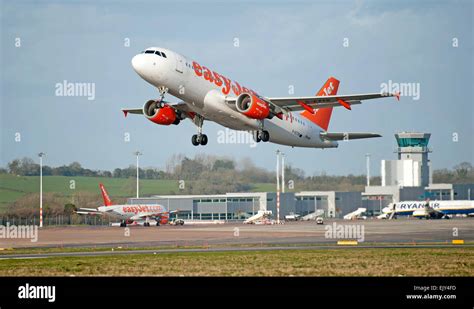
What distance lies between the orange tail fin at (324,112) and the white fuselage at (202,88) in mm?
7056

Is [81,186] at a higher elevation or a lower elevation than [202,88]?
lower

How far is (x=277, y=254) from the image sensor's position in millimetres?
41938

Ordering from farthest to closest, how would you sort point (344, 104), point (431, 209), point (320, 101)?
1. point (431, 209)
2. point (320, 101)
3. point (344, 104)

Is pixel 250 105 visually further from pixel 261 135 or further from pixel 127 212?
pixel 127 212

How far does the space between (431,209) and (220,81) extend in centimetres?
8030

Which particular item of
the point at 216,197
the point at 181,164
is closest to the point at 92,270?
Answer: the point at 181,164

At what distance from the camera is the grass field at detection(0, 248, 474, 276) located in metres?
31.8

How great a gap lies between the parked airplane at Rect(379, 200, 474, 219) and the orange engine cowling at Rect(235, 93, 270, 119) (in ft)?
250

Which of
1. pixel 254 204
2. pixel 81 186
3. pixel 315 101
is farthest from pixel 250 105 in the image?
pixel 254 204

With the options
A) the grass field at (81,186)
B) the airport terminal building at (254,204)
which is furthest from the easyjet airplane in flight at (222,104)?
the airport terminal building at (254,204)

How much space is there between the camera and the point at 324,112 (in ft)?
229

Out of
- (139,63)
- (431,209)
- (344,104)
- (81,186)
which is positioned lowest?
(431,209)
